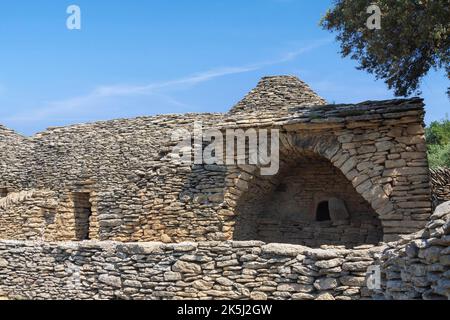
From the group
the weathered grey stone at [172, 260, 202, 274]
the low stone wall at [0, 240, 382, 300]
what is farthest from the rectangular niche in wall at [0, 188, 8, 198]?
the weathered grey stone at [172, 260, 202, 274]

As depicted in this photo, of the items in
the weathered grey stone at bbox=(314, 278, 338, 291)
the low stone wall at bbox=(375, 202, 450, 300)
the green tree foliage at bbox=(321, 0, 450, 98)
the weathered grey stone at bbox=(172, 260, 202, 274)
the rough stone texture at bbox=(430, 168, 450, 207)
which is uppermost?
the green tree foliage at bbox=(321, 0, 450, 98)

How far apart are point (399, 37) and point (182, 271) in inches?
304

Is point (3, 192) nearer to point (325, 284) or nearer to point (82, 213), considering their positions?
point (82, 213)

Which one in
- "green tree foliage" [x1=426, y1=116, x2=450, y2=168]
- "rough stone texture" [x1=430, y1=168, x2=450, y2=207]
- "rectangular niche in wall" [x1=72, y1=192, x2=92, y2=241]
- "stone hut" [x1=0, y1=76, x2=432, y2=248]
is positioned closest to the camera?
"stone hut" [x1=0, y1=76, x2=432, y2=248]

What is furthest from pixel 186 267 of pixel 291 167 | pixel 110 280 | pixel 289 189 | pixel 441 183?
pixel 441 183

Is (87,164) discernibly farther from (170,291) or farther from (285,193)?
(170,291)

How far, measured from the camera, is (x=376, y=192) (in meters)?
10.3

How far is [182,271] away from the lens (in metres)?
8.55

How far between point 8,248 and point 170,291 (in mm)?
4931

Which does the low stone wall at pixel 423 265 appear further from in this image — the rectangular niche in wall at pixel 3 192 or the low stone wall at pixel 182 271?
the rectangular niche in wall at pixel 3 192

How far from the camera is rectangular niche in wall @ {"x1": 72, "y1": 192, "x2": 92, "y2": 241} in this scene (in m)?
19.3

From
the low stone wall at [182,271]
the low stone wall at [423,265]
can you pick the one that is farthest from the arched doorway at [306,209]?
the low stone wall at [423,265]

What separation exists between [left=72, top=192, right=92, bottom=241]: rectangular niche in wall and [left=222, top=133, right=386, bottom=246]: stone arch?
9.14 metres

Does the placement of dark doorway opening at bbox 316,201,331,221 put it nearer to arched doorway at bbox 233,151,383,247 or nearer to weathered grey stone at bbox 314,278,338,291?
arched doorway at bbox 233,151,383,247
